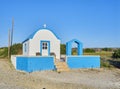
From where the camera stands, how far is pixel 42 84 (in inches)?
615

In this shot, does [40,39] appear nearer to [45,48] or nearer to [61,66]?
[45,48]

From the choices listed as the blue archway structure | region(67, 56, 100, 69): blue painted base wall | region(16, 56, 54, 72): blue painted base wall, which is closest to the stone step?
region(16, 56, 54, 72): blue painted base wall

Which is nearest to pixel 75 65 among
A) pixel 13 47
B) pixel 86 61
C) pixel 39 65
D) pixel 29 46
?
pixel 86 61

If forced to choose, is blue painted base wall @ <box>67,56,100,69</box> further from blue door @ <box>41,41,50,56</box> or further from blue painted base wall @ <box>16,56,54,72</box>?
blue door @ <box>41,41,50,56</box>

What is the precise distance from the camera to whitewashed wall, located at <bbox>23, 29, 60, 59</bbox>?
26.2 meters

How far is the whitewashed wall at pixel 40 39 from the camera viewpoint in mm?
26234

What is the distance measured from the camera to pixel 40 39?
1043 inches

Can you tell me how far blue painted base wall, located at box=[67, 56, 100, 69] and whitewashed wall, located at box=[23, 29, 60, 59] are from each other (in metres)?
3.94

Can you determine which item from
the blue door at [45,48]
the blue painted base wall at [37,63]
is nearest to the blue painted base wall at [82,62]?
the blue painted base wall at [37,63]

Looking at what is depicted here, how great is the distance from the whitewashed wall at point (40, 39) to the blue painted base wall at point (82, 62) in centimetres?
394

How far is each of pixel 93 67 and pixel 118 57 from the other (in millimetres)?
23076

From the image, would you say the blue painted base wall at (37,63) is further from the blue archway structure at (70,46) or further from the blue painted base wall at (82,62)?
the blue archway structure at (70,46)

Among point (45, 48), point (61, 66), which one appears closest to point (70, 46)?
point (45, 48)

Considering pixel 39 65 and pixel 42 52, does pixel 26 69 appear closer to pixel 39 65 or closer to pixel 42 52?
pixel 39 65
